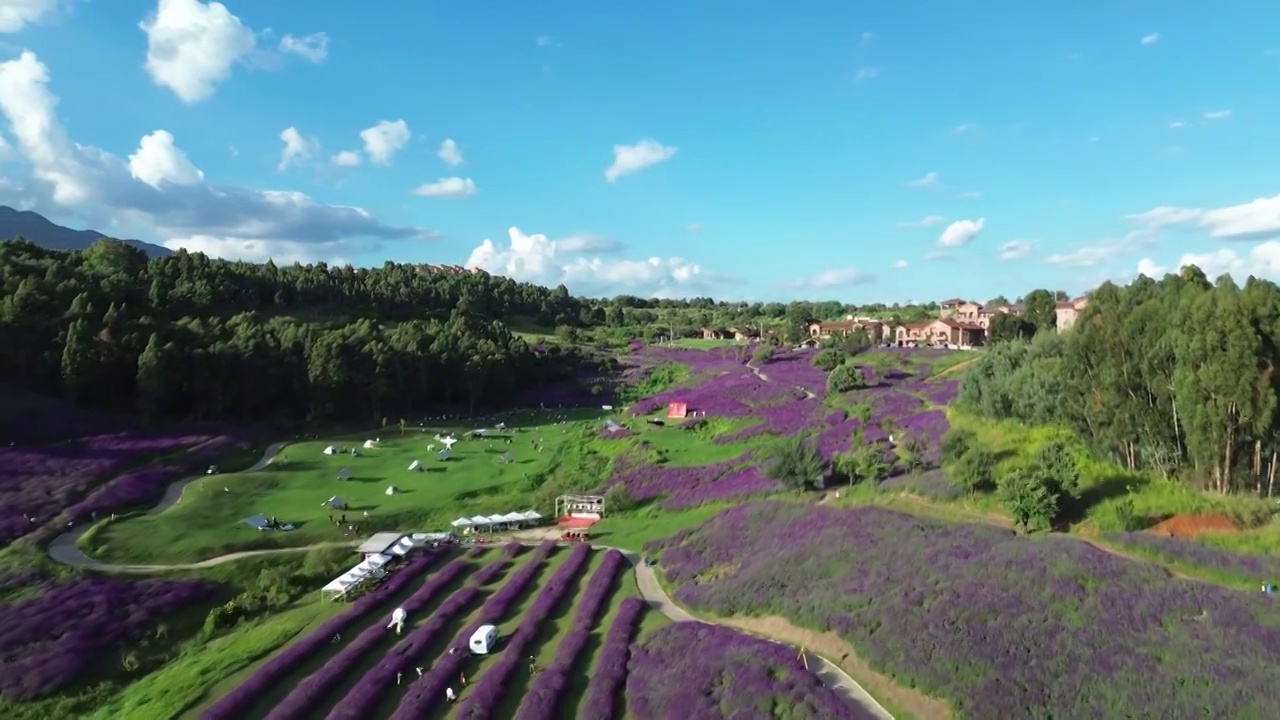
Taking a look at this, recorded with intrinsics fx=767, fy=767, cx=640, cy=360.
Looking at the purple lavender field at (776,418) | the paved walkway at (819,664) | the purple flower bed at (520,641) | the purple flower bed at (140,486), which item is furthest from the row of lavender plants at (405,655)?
the purple flower bed at (140,486)

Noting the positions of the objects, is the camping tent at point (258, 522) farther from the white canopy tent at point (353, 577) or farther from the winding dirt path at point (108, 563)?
the white canopy tent at point (353, 577)

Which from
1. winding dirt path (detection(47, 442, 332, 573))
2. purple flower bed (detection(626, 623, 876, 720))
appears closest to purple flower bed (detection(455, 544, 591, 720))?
purple flower bed (detection(626, 623, 876, 720))

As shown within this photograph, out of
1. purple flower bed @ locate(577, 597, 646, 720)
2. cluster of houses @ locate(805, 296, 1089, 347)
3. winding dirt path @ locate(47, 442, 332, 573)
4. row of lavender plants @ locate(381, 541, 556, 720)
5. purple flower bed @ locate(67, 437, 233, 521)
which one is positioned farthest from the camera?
cluster of houses @ locate(805, 296, 1089, 347)

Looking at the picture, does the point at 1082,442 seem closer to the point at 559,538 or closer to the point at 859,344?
the point at 559,538

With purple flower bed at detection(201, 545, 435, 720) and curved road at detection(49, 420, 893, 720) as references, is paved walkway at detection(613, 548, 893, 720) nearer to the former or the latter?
curved road at detection(49, 420, 893, 720)

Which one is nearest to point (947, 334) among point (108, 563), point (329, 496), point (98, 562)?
point (329, 496)

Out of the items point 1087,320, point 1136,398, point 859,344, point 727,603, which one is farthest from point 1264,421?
point 859,344

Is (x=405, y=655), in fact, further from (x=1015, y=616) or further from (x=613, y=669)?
(x=1015, y=616)
